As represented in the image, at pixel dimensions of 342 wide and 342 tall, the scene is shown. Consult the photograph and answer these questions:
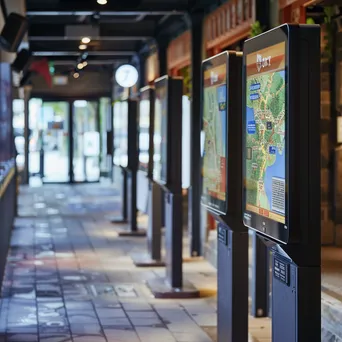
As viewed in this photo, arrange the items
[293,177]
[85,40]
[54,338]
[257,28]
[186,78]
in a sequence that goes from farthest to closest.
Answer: [85,40], [186,78], [257,28], [54,338], [293,177]

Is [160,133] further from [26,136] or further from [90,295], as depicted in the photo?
[26,136]

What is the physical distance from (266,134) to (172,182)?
13.9 feet

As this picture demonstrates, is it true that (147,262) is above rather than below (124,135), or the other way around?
below

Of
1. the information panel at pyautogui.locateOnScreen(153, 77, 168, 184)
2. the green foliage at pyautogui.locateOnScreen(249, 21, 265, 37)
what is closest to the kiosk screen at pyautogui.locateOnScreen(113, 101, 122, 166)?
the information panel at pyautogui.locateOnScreen(153, 77, 168, 184)

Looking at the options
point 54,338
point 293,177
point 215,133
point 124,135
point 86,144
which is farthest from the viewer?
point 86,144

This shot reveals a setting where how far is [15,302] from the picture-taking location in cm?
838

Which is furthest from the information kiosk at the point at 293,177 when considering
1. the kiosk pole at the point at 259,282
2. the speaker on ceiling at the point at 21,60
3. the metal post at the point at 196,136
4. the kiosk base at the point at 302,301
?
the speaker on ceiling at the point at 21,60

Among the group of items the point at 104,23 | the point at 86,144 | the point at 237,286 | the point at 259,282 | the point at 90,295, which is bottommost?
the point at 90,295

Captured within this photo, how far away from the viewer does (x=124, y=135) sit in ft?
47.0

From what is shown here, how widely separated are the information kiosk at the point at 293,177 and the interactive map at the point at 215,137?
48.7 inches

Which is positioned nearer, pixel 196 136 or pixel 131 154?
pixel 196 136

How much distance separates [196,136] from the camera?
11539 mm

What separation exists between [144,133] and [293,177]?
8051 millimetres

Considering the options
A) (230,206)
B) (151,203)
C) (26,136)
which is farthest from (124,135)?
(26,136)
